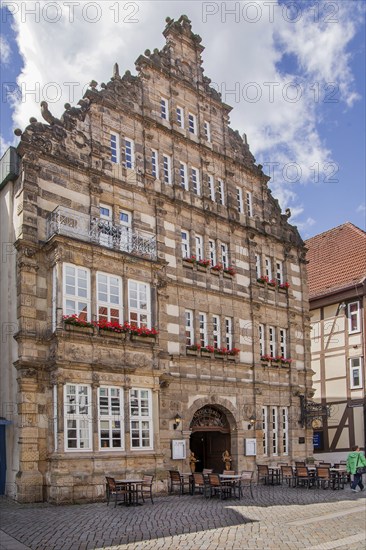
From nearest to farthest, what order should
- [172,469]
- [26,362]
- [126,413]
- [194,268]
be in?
[26,362] → [126,413] → [172,469] → [194,268]

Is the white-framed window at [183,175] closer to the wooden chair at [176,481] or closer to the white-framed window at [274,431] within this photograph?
the white-framed window at [274,431]

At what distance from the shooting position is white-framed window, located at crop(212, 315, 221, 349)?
79.6 ft

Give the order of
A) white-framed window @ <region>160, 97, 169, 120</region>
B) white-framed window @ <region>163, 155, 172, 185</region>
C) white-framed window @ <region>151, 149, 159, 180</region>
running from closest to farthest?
white-framed window @ <region>151, 149, 159, 180</region> → white-framed window @ <region>163, 155, 172, 185</region> → white-framed window @ <region>160, 97, 169, 120</region>

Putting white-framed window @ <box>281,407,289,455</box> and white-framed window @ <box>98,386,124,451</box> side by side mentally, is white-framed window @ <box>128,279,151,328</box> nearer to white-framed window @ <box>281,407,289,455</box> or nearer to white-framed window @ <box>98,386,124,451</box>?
white-framed window @ <box>98,386,124,451</box>

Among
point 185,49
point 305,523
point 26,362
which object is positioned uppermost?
point 185,49

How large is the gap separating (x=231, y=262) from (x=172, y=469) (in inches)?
351

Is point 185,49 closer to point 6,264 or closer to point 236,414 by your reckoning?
point 6,264

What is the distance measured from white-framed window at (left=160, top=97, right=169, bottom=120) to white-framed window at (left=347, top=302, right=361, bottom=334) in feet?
46.4

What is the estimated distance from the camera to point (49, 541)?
12.1 meters

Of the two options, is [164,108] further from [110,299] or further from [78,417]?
[78,417]

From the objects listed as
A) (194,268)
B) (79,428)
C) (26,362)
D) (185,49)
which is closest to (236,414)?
(194,268)

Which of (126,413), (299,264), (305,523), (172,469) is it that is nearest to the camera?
(305,523)

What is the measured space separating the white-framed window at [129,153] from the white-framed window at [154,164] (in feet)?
3.11

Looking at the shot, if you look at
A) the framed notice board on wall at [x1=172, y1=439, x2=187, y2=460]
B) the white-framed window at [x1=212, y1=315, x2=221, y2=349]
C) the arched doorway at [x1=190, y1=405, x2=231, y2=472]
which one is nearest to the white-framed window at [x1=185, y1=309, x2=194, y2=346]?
the white-framed window at [x1=212, y1=315, x2=221, y2=349]
